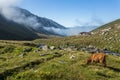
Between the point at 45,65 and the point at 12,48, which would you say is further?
the point at 12,48

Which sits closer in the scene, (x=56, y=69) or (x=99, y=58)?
(x=56, y=69)

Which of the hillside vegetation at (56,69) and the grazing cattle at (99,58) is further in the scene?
the grazing cattle at (99,58)

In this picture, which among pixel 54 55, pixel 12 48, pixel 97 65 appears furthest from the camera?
pixel 12 48

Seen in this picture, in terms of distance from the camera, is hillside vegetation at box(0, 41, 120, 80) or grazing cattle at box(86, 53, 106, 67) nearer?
hillside vegetation at box(0, 41, 120, 80)

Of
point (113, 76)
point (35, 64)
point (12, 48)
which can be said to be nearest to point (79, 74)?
point (113, 76)

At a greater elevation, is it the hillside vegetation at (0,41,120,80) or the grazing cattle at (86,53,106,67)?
the grazing cattle at (86,53,106,67)

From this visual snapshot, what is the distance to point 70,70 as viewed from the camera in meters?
41.8

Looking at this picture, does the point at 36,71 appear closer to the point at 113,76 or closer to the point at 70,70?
the point at 70,70

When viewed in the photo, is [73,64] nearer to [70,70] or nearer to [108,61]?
[70,70]

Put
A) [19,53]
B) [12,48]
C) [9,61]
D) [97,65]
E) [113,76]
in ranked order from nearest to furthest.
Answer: [113,76], [97,65], [9,61], [19,53], [12,48]

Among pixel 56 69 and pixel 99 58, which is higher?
pixel 99 58

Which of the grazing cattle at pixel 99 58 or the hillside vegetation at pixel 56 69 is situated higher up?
the grazing cattle at pixel 99 58

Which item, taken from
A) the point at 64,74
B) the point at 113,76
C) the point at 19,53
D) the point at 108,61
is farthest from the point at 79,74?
the point at 19,53

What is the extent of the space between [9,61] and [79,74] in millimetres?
14595
